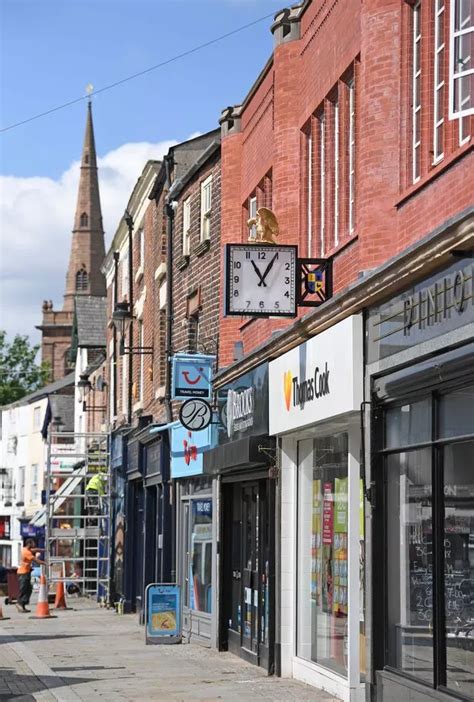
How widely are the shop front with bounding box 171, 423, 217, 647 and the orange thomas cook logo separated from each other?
5.45 m

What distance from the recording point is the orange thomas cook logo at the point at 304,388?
46.6 feet

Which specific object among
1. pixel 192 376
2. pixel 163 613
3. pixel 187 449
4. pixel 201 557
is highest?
pixel 192 376

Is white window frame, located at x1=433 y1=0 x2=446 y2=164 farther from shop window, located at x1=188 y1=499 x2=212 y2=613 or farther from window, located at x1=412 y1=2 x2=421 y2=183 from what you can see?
shop window, located at x1=188 y1=499 x2=212 y2=613

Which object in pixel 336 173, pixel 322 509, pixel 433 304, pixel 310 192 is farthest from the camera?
pixel 310 192

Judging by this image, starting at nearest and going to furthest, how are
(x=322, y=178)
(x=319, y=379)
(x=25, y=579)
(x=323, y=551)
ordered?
(x=319, y=379) → (x=323, y=551) → (x=322, y=178) → (x=25, y=579)

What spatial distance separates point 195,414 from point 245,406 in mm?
2150

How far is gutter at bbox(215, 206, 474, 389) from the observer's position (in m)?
10.2

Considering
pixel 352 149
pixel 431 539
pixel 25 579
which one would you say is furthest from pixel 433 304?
pixel 25 579

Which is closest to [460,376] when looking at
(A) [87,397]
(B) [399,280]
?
(B) [399,280]

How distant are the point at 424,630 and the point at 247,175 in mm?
10612

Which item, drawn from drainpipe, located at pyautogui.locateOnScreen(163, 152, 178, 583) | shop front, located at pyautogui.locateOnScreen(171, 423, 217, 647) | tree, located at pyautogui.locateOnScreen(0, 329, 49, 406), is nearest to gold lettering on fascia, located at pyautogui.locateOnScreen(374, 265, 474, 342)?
shop front, located at pyautogui.locateOnScreen(171, 423, 217, 647)

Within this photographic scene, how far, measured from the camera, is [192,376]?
21656mm

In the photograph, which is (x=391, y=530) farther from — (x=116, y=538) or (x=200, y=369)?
(x=116, y=538)

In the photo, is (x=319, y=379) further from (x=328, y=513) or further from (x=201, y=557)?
(x=201, y=557)
